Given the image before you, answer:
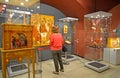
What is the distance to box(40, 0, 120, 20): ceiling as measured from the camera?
508 cm

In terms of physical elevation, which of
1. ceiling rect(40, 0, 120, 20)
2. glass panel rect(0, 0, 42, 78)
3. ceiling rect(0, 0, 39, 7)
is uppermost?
ceiling rect(40, 0, 120, 20)

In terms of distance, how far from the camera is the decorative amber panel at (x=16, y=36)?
2277 mm

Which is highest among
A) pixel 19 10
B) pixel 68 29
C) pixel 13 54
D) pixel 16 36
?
pixel 19 10

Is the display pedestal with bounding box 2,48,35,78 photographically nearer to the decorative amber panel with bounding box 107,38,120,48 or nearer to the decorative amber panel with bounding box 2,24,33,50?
the decorative amber panel with bounding box 2,24,33,50

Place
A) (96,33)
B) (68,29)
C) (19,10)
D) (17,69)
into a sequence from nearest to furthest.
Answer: (19,10), (17,69), (96,33), (68,29)

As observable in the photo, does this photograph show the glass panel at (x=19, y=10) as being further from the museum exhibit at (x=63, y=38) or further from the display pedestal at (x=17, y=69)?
the display pedestal at (x=17, y=69)

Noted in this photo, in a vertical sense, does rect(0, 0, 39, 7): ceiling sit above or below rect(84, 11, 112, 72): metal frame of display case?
above

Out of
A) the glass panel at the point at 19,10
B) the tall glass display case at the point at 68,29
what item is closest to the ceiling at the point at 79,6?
the tall glass display case at the point at 68,29

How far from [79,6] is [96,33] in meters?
1.43

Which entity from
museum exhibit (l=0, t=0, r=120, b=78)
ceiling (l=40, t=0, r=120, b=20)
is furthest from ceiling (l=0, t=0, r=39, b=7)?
ceiling (l=40, t=0, r=120, b=20)

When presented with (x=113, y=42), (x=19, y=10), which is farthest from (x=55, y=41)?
(x=113, y=42)

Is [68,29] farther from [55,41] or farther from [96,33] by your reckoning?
[55,41]

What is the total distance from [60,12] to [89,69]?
3.15 m

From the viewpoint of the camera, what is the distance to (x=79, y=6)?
219 inches
